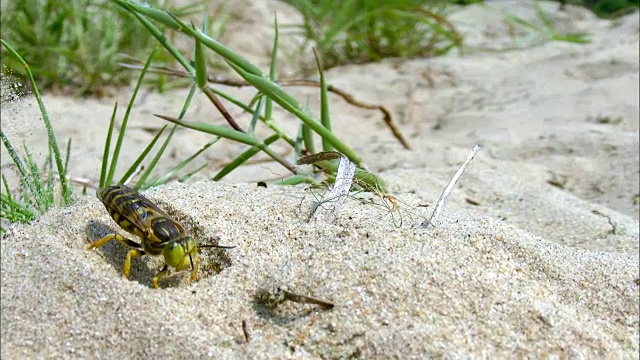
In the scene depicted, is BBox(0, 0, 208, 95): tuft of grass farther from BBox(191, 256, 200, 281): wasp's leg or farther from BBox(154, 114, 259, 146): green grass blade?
BBox(191, 256, 200, 281): wasp's leg

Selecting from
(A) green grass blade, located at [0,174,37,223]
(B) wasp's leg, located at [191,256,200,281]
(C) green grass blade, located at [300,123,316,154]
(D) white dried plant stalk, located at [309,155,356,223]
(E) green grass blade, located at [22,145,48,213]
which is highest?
(D) white dried plant stalk, located at [309,155,356,223]

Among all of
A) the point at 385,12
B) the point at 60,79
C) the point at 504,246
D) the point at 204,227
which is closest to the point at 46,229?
the point at 204,227

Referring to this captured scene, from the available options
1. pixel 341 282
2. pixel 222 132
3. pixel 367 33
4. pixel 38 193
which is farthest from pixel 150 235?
pixel 367 33

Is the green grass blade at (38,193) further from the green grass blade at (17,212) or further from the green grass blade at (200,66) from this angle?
the green grass blade at (200,66)

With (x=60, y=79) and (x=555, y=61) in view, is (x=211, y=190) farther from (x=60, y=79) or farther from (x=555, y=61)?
(x=555, y=61)

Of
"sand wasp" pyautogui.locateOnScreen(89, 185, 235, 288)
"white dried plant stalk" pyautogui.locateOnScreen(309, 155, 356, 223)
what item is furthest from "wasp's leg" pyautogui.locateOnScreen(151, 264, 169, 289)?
"white dried plant stalk" pyautogui.locateOnScreen(309, 155, 356, 223)

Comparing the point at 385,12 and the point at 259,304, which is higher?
the point at 259,304

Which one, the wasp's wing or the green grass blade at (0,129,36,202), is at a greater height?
the wasp's wing
